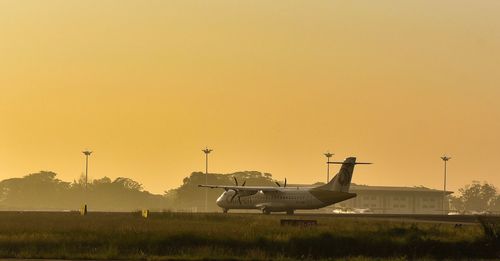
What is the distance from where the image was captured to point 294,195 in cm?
9781

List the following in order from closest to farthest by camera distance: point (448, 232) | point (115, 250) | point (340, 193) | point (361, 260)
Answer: point (361, 260) < point (115, 250) < point (448, 232) < point (340, 193)

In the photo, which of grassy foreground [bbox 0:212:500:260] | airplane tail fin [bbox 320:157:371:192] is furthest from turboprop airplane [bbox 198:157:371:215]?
grassy foreground [bbox 0:212:500:260]

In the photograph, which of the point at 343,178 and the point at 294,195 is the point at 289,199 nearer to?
the point at 294,195

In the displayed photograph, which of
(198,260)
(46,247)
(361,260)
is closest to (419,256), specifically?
(361,260)

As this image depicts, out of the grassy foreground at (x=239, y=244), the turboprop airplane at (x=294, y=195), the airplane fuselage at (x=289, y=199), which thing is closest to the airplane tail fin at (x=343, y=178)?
the turboprop airplane at (x=294, y=195)

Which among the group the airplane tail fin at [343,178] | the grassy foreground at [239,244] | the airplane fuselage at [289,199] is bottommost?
the grassy foreground at [239,244]

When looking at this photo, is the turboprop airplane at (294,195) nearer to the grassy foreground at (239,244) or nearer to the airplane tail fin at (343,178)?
the airplane tail fin at (343,178)

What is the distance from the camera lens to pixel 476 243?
46.8 meters

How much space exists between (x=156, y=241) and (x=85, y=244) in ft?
12.0

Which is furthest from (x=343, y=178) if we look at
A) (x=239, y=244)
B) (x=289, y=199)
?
(x=239, y=244)

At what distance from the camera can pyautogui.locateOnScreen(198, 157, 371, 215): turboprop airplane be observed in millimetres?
95375

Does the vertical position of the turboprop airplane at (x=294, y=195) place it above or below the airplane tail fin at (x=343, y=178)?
below

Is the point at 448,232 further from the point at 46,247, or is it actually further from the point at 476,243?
the point at 46,247

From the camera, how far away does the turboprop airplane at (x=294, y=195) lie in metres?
95.4
